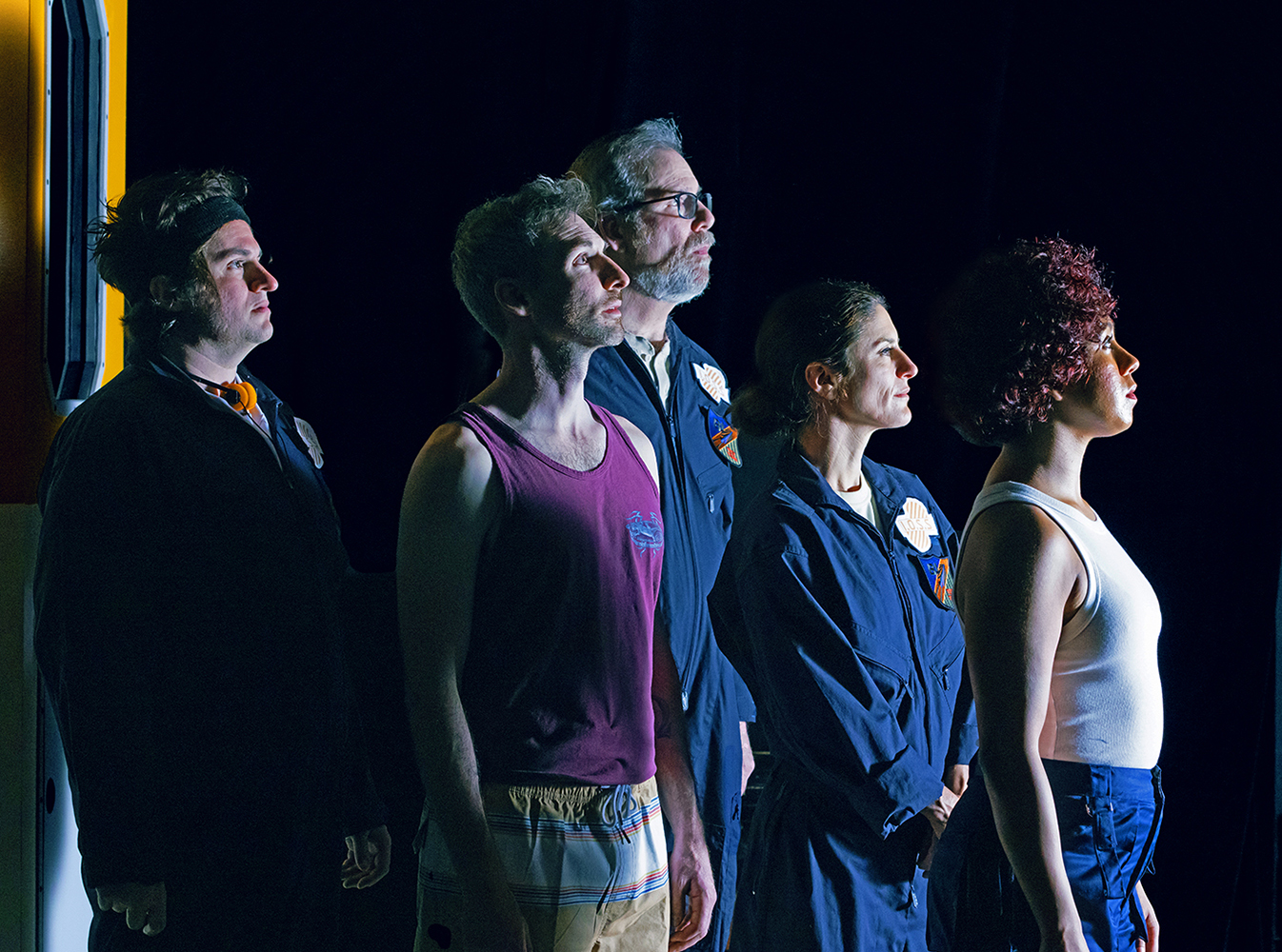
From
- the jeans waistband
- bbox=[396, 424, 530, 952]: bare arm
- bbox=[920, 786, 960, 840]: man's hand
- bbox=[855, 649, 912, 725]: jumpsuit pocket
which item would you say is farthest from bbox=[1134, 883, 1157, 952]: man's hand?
bbox=[396, 424, 530, 952]: bare arm

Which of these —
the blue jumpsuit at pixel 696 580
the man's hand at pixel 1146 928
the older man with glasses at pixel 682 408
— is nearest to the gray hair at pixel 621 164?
the older man with glasses at pixel 682 408

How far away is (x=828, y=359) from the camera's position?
1853 millimetres

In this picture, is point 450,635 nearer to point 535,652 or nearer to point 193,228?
point 535,652

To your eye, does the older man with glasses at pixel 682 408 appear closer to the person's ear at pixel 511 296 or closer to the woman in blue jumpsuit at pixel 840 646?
the woman in blue jumpsuit at pixel 840 646

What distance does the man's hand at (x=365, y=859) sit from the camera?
170 cm

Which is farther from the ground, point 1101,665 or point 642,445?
point 642,445

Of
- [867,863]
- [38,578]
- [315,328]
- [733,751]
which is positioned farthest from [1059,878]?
[315,328]

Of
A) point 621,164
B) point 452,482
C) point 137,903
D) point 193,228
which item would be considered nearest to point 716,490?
point 621,164

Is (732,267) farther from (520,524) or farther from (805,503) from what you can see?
(520,524)

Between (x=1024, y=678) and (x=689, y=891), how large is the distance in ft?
1.80

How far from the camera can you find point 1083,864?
4.41ft

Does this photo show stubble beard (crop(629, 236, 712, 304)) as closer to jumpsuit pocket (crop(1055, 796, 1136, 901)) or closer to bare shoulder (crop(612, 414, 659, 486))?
bare shoulder (crop(612, 414, 659, 486))

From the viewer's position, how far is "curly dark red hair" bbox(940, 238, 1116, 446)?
148cm

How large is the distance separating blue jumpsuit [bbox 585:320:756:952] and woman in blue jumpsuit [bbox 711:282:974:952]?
0.14 ft
